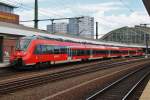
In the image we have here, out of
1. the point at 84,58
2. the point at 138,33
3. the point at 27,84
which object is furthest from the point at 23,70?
the point at 138,33

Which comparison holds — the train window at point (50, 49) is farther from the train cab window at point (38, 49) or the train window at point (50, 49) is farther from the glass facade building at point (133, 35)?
the glass facade building at point (133, 35)

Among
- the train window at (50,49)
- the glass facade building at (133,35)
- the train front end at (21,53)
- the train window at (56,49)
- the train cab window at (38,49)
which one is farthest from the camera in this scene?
the glass facade building at (133,35)

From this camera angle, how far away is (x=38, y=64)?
3209cm

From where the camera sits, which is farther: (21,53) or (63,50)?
(63,50)

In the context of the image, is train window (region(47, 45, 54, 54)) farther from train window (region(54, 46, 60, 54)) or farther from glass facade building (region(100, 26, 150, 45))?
glass facade building (region(100, 26, 150, 45))

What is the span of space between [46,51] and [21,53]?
13.2ft

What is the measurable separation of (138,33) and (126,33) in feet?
18.4

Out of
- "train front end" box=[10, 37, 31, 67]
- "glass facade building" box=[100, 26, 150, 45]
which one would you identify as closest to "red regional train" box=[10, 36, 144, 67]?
"train front end" box=[10, 37, 31, 67]

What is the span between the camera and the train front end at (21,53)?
29.5 metres

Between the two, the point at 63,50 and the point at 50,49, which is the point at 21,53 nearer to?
the point at 50,49

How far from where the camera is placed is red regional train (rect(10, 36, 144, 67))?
2997 cm

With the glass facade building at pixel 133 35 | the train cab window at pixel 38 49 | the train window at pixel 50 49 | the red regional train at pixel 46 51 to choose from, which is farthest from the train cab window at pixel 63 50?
the glass facade building at pixel 133 35

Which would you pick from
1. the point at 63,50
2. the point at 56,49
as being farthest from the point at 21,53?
the point at 63,50

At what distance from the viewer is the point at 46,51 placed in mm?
33500
